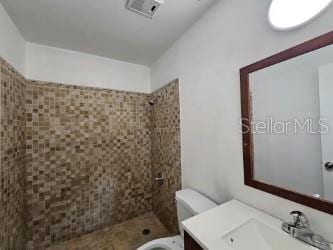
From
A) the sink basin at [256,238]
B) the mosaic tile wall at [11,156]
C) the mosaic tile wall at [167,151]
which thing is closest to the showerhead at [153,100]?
the mosaic tile wall at [167,151]

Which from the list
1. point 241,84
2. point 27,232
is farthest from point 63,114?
point 241,84

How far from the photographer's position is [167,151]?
1.81 m

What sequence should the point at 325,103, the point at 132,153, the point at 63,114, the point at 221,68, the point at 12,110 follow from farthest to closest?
1. the point at 132,153
2. the point at 63,114
3. the point at 12,110
4. the point at 221,68
5. the point at 325,103

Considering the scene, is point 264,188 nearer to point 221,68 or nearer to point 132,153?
point 221,68

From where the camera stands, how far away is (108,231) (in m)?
1.85

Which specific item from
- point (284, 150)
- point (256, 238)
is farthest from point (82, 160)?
point (284, 150)

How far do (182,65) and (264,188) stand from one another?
1.26 meters

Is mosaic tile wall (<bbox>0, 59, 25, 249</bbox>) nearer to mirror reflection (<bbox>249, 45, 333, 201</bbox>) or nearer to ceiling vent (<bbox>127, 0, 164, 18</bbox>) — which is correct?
ceiling vent (<bbox>127, 0, 164, 18</bbox>)

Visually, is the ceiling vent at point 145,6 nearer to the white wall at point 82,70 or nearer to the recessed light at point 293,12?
the recessed light at point 293,12

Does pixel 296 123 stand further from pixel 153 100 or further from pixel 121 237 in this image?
pixel 121 237

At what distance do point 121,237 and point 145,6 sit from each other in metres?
2.34

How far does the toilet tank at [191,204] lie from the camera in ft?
3.55

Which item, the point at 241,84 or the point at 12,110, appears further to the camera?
the point at 12,110

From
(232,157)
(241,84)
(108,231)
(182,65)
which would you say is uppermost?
(182,65)
